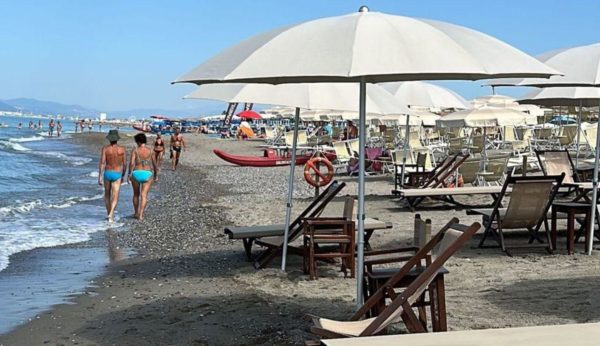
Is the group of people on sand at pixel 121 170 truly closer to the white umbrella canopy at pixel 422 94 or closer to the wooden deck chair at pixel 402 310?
the white umbrella canopy at pixel 422 94

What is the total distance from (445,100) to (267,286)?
682 cm

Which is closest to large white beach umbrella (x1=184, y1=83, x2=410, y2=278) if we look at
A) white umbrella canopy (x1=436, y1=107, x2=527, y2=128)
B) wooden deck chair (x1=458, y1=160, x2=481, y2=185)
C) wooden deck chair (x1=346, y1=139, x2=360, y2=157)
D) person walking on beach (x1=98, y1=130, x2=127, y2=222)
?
person walking on beach (x1=98, y1=130, x2=127, y2=222)

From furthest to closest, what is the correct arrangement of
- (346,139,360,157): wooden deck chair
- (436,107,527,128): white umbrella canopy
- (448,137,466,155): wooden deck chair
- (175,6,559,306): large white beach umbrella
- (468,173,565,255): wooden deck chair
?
(448,137,466,155): wooden deck chair
(346,139,360,157): wooden deck chair
(436,107,527,128): white umbrella canopy
(468,173,565,255): wooden deck chair
(175,6,559,306): large white beach umbrella

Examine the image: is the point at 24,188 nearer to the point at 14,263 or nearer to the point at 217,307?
the point at 14,263

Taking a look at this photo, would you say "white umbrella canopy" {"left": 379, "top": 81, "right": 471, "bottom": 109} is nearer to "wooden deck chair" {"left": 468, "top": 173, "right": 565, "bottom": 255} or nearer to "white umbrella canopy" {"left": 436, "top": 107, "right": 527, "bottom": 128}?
"white umbrella canopy" {"left": 436, "top": 107, "right": 527, "bottom": 128}

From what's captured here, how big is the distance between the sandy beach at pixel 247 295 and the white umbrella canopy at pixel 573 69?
1753 millimetres

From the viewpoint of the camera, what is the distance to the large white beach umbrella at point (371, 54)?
158 inches

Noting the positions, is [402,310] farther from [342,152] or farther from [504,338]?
[342,152]

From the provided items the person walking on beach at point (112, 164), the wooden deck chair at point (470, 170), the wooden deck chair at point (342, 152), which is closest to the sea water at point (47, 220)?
the person walking on beach at point (112, 164)

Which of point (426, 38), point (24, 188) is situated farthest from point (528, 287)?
point (24, 188)

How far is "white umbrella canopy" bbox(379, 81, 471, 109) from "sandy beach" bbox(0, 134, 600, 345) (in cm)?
229

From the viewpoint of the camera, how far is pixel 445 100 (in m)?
12.8

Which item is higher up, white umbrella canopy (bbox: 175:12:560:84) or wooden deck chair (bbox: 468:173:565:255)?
white umbrella canopy (bbox: 175:12:560:84)

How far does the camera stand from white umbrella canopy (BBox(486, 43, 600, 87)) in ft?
21.5
